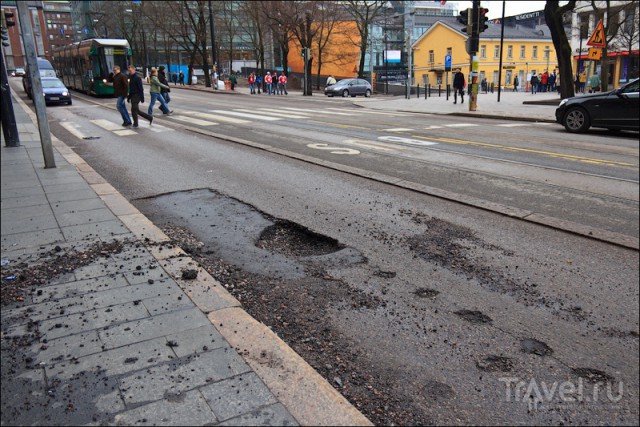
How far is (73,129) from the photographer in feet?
48.3

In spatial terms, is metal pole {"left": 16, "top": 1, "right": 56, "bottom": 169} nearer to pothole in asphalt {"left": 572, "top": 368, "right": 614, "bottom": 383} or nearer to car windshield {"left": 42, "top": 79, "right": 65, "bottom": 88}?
pothole in asphalt {"left": 572, "top": 368, "right": 614, "bottom": 383}

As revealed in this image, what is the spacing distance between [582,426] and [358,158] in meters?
7.35

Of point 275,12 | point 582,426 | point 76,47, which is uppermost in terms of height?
point 275,12

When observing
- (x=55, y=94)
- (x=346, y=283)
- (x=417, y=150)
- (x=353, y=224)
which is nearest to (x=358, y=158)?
(x=417, y=150)

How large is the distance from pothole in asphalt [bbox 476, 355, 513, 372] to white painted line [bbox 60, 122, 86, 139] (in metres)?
12.4

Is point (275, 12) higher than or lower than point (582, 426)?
higher

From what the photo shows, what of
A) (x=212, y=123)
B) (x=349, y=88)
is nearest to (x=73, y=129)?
(x=212, y=123)

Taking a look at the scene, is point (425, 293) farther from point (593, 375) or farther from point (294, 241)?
point (294, 241)

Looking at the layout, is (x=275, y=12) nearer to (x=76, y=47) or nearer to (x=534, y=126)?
(x=76, y=47)

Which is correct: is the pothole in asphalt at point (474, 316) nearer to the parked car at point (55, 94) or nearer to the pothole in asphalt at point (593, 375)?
the pothole in asphalt at point (593, 375)

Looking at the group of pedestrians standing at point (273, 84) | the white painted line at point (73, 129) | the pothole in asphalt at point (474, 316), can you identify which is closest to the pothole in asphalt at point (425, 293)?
the pothole in asphalt at point (474, 316)

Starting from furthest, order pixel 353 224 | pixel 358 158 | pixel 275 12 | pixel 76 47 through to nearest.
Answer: pixel 275 12
pixel 76 47
pixel 358 158
pixel 353 224

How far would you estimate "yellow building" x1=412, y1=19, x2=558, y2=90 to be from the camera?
62219 millimetres

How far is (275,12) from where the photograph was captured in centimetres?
4016
